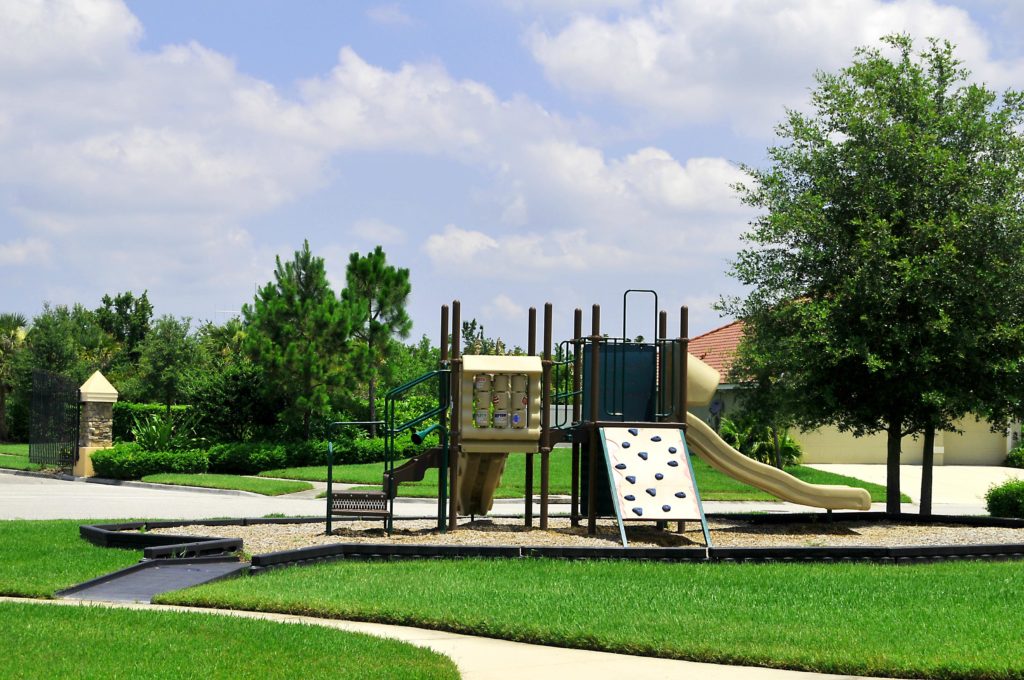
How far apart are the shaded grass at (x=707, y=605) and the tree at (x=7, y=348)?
50.6 meters

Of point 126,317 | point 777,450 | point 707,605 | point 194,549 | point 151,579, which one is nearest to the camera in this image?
point 707,605

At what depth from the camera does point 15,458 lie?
41.5 metres

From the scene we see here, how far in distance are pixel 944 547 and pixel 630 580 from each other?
4.51 metres

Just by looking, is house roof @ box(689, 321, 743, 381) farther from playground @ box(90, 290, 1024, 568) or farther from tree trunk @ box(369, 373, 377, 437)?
playground @ box(90, 290, 1024, 568)

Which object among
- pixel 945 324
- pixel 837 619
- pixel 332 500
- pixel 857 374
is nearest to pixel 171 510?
Result: pixel 332 500

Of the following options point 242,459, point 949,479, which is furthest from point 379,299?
point 949,479

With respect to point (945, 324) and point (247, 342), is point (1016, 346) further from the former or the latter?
point (247, 342)

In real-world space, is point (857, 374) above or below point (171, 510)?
above

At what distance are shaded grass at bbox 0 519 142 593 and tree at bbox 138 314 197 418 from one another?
31741 mm

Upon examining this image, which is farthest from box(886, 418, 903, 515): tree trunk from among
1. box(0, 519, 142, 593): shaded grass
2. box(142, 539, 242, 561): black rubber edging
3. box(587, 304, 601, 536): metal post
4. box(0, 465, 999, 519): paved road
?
box(0, 519, 142, 593): shaded grass

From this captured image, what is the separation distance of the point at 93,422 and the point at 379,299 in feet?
31.2

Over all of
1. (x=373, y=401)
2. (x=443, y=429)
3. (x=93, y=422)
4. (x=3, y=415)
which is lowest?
(x=3, y=415)

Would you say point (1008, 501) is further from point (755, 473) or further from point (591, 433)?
point (591, 433)

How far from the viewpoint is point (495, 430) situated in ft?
52.0
